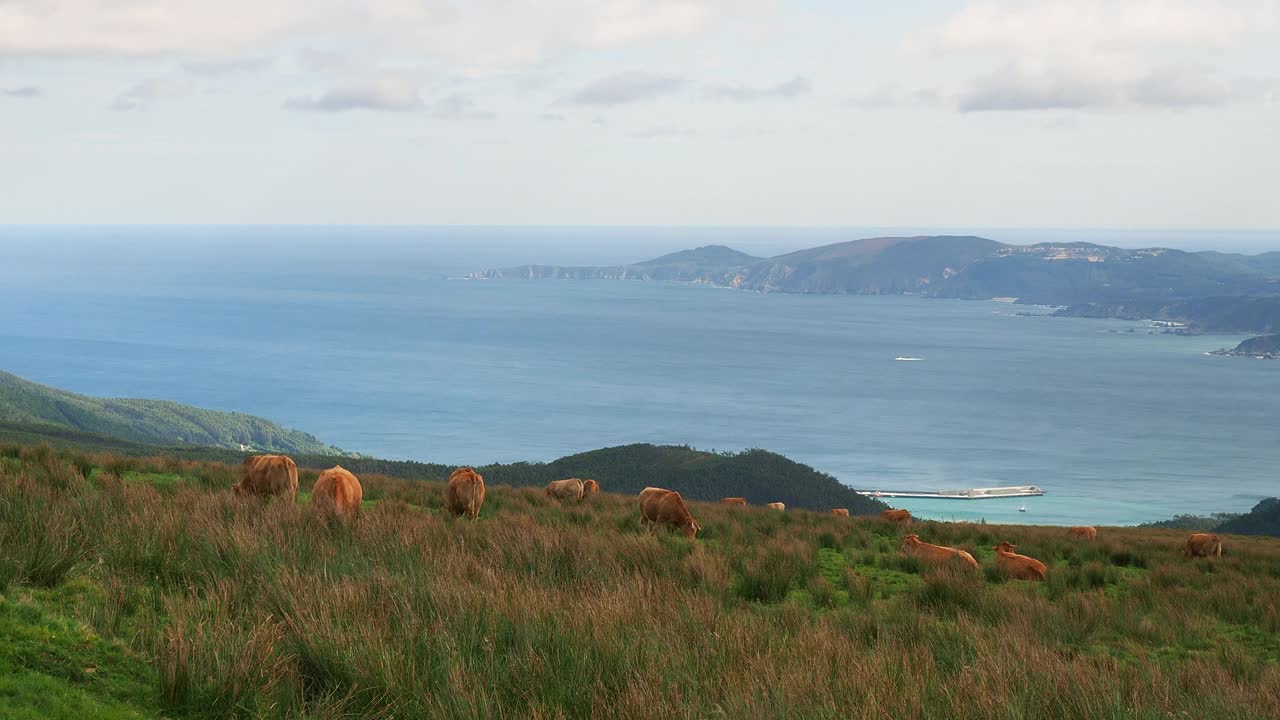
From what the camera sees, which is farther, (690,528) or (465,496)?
(690,528)

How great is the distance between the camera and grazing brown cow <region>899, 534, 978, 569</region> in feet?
33.8

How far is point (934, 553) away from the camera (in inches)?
422

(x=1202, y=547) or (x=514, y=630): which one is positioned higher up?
(x=514, y=630)

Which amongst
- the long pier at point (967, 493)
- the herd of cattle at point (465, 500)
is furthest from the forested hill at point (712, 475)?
the herd of cattle at point (465, 500)

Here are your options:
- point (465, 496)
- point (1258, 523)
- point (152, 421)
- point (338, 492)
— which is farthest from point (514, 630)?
point (152, 421)

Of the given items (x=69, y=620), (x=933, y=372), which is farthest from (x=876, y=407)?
(x=69, y=620)

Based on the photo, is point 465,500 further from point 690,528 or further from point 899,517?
point 899,517

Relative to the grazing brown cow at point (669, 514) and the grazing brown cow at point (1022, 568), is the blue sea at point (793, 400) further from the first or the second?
the grazing brown cow at point (1022, 568)

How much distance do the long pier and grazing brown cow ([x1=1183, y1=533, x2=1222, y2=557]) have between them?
Result: 72.3 meters

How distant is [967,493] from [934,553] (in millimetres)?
82876

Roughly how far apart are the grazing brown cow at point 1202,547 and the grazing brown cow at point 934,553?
499cm

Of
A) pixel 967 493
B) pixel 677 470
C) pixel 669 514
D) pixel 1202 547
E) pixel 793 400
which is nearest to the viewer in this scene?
pixel 669 514

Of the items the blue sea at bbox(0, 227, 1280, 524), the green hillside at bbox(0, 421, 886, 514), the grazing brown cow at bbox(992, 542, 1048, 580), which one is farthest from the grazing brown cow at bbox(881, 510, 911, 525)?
the blue sea at bbox(0, 227, 1280, 524)

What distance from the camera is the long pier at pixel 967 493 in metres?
86.6
